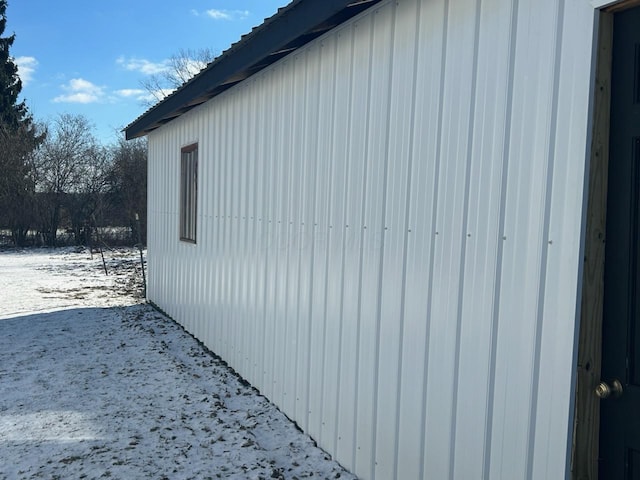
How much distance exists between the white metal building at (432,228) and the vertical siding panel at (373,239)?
0.01 m

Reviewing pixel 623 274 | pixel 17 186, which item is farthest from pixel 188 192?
pixel 17 186

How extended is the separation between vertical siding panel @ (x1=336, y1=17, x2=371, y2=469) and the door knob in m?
1.47

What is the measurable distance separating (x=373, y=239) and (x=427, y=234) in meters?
0.49

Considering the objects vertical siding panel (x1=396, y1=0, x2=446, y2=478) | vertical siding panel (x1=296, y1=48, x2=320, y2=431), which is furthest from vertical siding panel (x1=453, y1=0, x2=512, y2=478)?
vertical siding panel (x1=296, y1=48, x2=320, y2=431)

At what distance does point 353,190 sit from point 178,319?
4.80 metres

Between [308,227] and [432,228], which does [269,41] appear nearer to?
[308,227]

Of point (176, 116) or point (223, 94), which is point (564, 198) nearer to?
point (223, 94)

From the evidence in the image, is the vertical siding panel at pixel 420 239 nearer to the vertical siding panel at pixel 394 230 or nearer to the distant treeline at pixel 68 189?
the vertical siding panel at pixel 394 230

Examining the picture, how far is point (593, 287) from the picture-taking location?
5.79ft

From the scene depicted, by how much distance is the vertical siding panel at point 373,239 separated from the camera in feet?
9.35

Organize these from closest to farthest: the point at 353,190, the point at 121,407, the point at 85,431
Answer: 1. the point at 353,190
2. the point at 85,431
3. the point at 121,407

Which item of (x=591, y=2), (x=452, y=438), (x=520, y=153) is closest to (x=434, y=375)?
(x=452, y=438)

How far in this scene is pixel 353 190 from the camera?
3125 millimetres

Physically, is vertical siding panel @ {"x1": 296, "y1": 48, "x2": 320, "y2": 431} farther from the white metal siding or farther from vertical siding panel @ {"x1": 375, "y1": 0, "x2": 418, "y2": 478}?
vertical siding panel @ {"x1": 375, "y1": 0, "x2": 418, "y2": 478}
